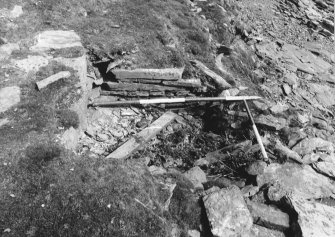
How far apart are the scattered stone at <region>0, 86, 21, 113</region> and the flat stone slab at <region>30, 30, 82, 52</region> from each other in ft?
4.80

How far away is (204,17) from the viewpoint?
11539 mm

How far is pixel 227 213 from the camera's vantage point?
525 centimetres

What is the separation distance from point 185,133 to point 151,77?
157cm

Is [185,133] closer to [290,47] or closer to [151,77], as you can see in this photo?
[151,77]

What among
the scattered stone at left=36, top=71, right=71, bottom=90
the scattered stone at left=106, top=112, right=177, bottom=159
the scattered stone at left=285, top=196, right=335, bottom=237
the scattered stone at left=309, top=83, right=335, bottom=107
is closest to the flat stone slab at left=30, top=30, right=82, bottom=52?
the scattered stone at left=36, top=71, right=71, bottom=90

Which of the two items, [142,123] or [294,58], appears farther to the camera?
[294,58]

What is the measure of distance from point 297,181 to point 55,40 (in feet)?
20.2

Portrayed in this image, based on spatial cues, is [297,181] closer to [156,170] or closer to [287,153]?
[287,153]

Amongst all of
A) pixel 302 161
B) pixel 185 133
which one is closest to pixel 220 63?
pixel 185 133

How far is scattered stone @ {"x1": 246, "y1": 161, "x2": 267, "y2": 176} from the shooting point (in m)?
6.50

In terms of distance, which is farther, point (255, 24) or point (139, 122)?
point (255, 24)

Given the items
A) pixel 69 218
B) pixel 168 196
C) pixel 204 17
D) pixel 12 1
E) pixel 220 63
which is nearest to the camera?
pixel 69 218

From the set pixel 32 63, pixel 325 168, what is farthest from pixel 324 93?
pixel 32 63

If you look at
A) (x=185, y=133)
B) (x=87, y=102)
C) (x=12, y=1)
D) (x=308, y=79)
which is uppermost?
(x=12, y=1)
